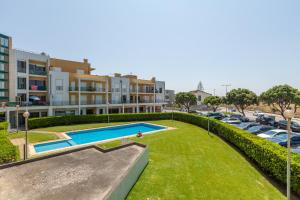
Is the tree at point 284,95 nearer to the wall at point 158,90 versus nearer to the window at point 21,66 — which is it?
the wall at point 158,90

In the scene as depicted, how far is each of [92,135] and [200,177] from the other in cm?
1682

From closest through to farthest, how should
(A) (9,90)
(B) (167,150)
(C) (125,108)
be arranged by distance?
(B) (167,150) < (A) (9,90) < (C) (125,108)

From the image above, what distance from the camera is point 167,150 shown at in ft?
46.8

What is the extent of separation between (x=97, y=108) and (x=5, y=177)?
1154 inches

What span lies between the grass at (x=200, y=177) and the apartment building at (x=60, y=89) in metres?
23.8

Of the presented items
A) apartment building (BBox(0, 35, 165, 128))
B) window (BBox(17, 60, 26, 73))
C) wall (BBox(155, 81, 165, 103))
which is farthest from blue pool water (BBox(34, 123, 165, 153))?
wall (BBox(155, 81, 165, 103))

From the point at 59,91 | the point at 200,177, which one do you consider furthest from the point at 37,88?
the point at 200,177

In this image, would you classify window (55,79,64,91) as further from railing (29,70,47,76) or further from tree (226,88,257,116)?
tree (226,88,257,116)

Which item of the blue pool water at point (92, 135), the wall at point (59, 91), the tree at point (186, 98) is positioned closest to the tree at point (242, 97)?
the tree at point (186, 98)

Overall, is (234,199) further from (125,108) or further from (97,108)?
(125,108)

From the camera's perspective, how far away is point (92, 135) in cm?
2258

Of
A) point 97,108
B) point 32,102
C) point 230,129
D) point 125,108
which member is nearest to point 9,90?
point 32,102

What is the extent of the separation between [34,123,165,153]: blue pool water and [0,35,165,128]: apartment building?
8462mm

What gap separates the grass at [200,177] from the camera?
26.1 ft
